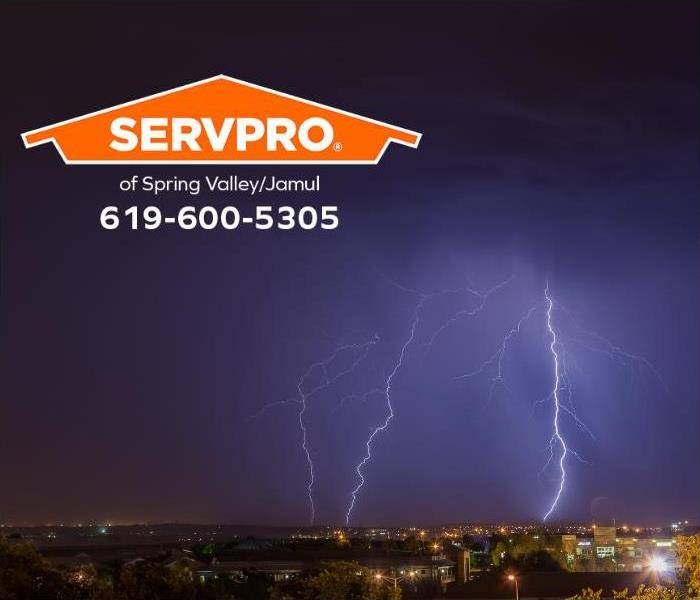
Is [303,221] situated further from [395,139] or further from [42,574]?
[42,574]

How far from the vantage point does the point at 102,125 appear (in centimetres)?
1153

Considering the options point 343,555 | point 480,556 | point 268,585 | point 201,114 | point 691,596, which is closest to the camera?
point 201,114

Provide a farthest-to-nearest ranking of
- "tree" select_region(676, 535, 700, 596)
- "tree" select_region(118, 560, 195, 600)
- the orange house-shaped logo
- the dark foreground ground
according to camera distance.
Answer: the dark foreground ground < "tree" select_region(118, 560, 195, 600) < "tree" select_region(676, 535, 700, 596) < the orange house-shaped logo

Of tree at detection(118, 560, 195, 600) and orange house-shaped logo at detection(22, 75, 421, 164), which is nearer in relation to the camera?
orange house-shaped logo at detection(22, 75, 421, 164)

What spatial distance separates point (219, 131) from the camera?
10.8 meters

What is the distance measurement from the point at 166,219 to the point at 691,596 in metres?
8.72

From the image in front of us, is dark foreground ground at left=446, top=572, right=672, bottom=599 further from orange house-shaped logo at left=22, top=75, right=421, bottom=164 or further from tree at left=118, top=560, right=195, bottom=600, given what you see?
orange house-shaped logo at left=22, top=75, right=421, bottom=164

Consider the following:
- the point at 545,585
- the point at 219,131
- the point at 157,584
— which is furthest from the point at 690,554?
the point at 545,585

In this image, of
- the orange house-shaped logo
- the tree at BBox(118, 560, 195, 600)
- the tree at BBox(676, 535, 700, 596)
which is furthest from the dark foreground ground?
the orange house-shaped logo

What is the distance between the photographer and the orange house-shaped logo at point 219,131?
426 inches

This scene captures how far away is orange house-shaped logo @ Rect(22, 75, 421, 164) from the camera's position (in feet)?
35.5

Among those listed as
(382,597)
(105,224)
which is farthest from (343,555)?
(105,224)

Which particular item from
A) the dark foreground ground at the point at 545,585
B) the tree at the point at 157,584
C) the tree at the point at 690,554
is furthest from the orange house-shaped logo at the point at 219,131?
the dark foreground ground at the point at 545,585

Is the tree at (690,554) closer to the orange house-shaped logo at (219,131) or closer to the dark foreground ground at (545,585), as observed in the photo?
the orange house-shaped logo at (219,131)
